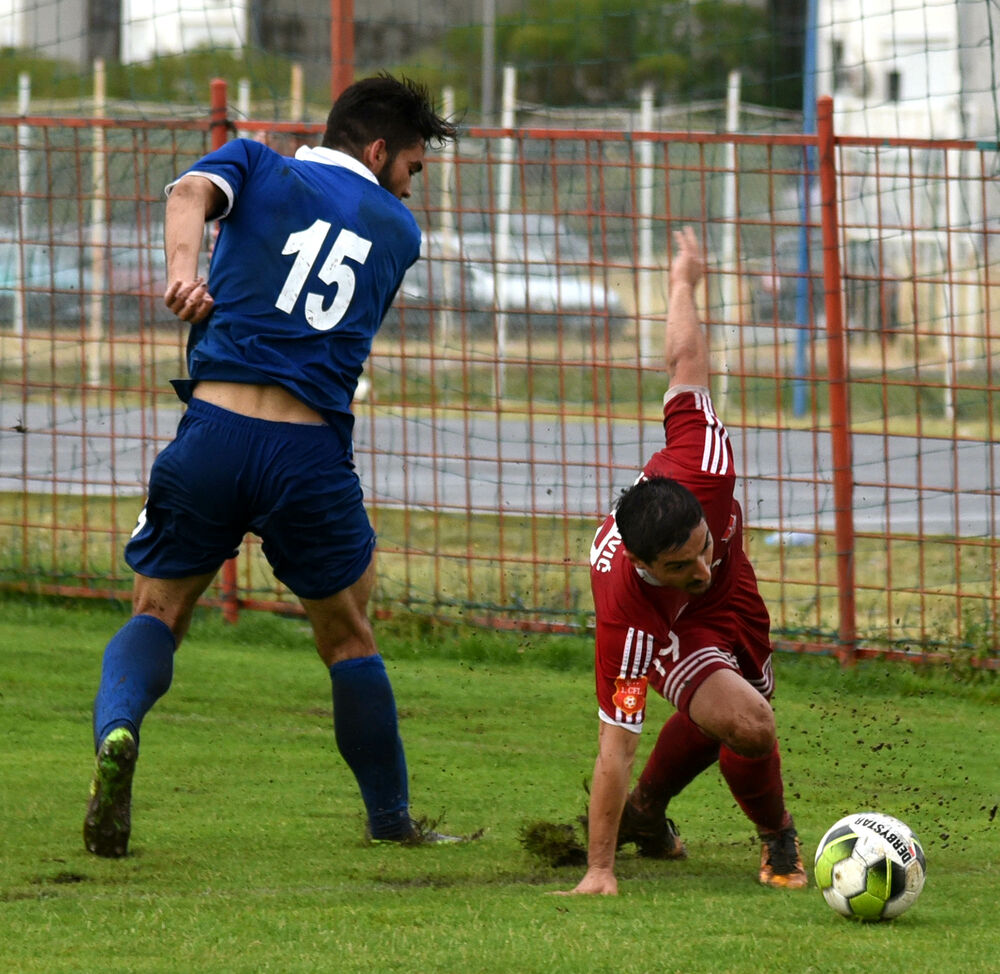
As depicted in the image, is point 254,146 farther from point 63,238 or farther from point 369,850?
point 63,238

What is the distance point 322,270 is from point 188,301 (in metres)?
0.68

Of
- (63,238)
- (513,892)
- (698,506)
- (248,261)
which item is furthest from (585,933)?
(63,238)

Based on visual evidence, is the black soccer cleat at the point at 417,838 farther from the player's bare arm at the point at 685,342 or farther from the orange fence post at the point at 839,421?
the orange fence post at the point at 839,421

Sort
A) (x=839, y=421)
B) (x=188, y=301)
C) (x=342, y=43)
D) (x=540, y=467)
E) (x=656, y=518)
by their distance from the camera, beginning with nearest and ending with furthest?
(x=188, y=301), (x=656, y=518), (x=839, y=421), (x=342, y=43), (x=540, y=467)

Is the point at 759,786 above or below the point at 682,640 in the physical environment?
below

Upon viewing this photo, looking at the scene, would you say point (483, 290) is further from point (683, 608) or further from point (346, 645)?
point (683, 608)

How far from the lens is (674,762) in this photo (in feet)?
16.7

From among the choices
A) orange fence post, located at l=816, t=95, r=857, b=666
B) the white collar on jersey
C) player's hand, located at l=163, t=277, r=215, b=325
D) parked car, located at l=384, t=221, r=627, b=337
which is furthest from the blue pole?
player's hand, located at l=163, t=277, r=215, b=325

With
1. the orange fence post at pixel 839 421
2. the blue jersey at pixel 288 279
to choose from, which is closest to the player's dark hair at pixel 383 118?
the blue jersey at pixel 288 279

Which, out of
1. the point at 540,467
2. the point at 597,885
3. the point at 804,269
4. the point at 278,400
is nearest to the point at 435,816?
the point at 597,885

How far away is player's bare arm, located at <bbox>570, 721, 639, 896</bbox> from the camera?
4516 mm

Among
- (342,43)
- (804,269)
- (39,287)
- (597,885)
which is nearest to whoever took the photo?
(597,885)

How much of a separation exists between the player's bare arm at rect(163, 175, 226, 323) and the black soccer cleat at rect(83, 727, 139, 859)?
115 cm

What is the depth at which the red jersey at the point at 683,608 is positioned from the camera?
4.61m
